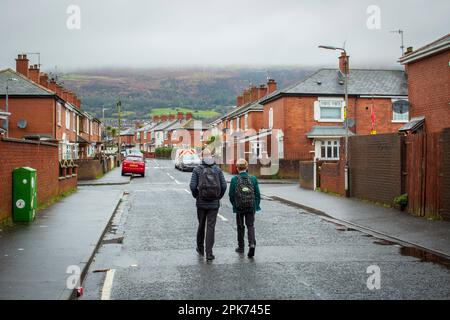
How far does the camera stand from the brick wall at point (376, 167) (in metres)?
18.2

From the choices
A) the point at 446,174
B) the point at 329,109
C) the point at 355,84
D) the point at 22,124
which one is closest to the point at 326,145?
the point at 329,109

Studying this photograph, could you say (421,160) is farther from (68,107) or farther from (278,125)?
(68,107)

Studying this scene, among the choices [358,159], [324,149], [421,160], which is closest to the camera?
[421,160]

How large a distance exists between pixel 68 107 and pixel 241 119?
18.5m

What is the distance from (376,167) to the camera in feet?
65.7

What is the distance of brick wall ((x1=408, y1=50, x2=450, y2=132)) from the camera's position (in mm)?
20219

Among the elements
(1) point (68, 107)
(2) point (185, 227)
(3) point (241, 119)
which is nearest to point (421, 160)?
(2) point (185, 227)

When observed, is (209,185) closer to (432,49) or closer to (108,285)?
(108,285)

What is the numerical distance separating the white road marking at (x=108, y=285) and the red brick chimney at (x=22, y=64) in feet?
Answer: 135

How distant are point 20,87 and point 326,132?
22175 millimetres

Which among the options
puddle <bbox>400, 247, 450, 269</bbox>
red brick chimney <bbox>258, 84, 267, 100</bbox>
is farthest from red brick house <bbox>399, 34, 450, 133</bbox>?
red brick chimney <bbox>258, 84, 267, 100</bbox>

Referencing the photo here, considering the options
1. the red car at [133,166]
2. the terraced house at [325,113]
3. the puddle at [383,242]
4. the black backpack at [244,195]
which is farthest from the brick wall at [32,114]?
the black backpack at [244,195]

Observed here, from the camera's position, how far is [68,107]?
49.5 metres

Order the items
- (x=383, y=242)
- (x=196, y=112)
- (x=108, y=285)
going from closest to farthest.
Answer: (x=108, y=285) → (x=383, y=242) → (x=196, y=112)
